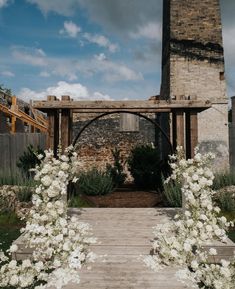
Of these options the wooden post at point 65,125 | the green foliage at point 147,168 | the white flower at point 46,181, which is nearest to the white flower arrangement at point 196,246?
the white flower at point 46,181

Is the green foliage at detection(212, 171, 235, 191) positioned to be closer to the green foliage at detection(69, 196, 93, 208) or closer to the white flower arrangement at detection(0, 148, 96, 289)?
the green foliage at detection(69, 196, 93, 208)

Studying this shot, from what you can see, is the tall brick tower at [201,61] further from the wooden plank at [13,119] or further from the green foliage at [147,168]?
the wooden plank at [13,119]

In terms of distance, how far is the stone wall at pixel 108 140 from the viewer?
52.8 ft

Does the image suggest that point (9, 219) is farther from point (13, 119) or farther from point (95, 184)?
point (13, 119)

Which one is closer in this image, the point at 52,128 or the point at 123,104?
the point at 123,104

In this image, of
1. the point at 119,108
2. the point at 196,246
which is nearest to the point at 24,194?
the point at 119,108

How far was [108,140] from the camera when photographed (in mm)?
16312

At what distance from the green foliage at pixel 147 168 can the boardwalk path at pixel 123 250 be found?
4.52 meters

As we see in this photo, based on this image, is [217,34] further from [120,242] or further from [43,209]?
[43,209]

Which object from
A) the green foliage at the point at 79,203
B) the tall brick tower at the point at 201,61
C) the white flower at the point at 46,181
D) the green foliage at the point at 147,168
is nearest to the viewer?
the white flower at the point at 46,181

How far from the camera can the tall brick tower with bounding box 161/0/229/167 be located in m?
12.8

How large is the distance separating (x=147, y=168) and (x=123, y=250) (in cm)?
664

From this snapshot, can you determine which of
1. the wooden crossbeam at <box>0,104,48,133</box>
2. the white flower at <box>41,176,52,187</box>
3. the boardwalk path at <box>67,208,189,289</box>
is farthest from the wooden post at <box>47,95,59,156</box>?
the wooden crossbeam at <box>0,104,48,133</box>

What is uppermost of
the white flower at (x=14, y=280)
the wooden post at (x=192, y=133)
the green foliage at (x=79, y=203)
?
the wooden post at (x=192, y=133)
